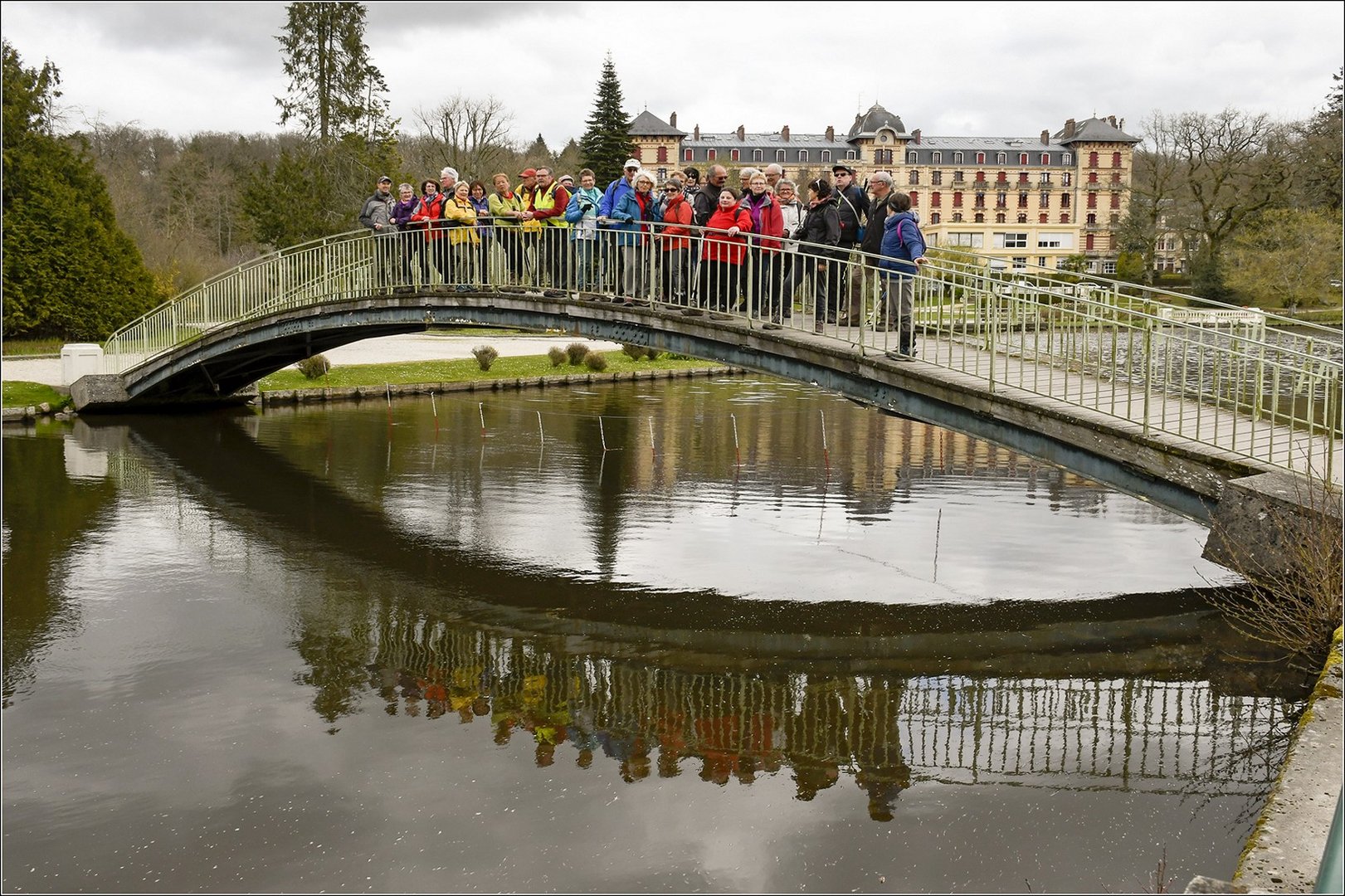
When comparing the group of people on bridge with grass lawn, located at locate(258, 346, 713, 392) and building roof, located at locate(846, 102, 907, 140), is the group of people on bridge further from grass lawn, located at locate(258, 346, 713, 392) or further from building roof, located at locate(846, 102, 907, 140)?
building roof, located at locate(846, 102, 907, 140)

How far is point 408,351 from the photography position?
34.6 meters

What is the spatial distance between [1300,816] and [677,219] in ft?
31.4

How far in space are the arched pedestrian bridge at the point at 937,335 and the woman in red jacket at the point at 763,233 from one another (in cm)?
7

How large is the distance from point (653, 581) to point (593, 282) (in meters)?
4.87

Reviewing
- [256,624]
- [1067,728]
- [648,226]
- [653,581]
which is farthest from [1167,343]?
[256,624]

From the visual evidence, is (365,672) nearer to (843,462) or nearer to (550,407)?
(843,462)

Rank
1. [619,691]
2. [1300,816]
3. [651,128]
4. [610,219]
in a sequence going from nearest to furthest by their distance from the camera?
[1300,816] → [619,691] → [610,219] → [651,128]

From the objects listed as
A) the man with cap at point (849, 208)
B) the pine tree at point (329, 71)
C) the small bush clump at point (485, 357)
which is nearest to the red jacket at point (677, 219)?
the man with cap at point (849, 208)

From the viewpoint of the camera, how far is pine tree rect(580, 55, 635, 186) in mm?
54938

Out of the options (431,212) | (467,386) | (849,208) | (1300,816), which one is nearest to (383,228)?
(431,212)

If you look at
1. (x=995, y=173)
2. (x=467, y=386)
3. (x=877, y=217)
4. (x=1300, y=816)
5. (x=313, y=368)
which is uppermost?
(x=995, y=173)

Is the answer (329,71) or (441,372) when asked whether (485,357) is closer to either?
(441,372)

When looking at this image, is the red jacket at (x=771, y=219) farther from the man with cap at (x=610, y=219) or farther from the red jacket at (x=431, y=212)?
the red jacket at (x=431, y=212)

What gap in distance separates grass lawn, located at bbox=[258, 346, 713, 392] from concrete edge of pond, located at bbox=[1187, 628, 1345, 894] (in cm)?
2313
